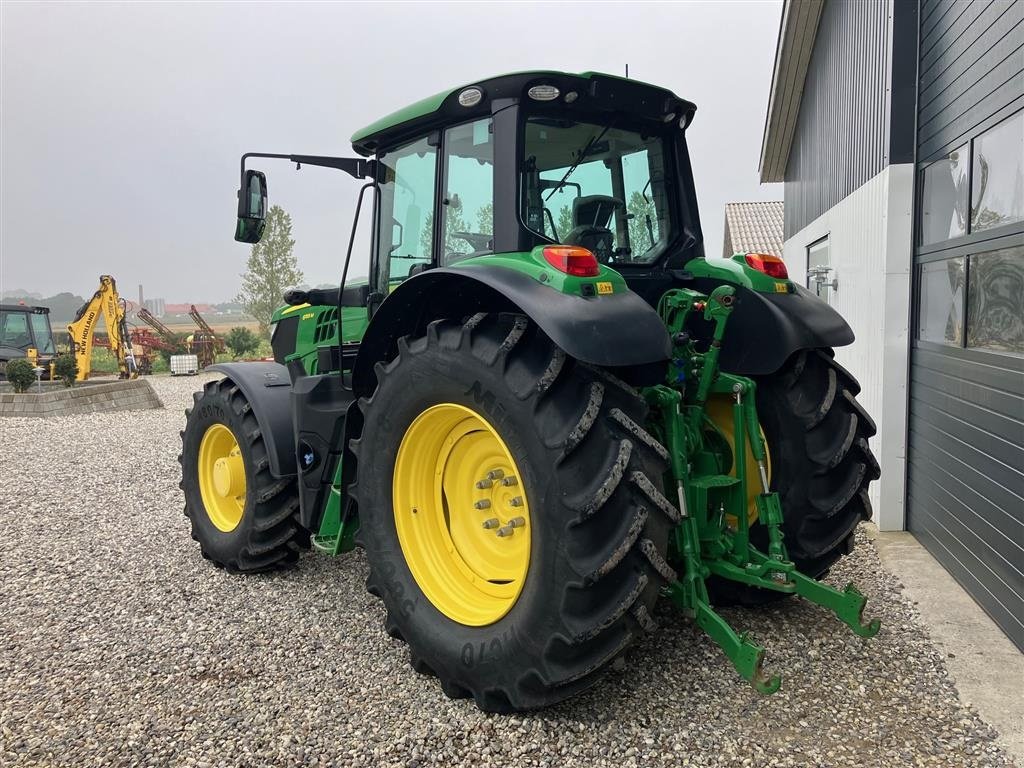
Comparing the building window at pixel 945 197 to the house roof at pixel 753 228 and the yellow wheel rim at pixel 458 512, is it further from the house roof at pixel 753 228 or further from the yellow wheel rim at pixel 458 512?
the house roof at pixel 753 228

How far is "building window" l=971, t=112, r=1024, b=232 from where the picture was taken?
12.5ft

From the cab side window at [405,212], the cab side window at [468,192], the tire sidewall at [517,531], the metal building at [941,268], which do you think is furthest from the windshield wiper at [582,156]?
the metal building at [941,268]

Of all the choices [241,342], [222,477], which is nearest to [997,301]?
[222,477]

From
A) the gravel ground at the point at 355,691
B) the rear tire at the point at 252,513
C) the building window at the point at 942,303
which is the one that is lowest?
the gravel ground at the point at 355,691

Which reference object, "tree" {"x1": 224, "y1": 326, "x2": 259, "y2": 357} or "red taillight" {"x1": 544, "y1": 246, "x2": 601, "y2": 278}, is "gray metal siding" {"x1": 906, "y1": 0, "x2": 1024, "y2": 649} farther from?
"tree" {"x1": 224, "y1": 326, "x2": 259, "y2": 357}

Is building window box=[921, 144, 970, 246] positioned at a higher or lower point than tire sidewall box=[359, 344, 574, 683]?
higher

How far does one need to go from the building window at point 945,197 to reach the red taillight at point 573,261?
3.02 meters

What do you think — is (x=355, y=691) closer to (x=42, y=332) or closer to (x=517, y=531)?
(x=517, y=531)

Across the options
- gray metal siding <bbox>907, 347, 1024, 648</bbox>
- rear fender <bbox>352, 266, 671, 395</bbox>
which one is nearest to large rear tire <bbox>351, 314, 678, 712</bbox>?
rear fender <bbox>352, 266, 671, 395</bbox>

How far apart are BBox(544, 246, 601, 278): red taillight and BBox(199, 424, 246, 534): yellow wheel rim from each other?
2.58 meters

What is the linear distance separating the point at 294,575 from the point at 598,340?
2729 millimetres

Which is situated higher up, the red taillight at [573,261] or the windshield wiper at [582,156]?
the windshield wiper at [582,156]

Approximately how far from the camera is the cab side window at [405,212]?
12.0 ft

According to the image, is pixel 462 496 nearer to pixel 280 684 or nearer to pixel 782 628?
pixel 280 684
